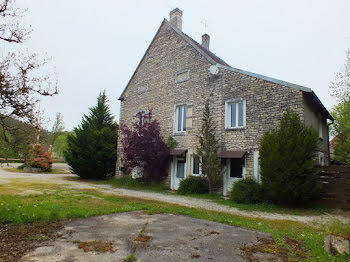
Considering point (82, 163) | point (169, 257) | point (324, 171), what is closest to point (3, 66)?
point (169, 257)

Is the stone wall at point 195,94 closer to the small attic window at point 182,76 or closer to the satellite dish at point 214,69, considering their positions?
the small attic window at point 182,76

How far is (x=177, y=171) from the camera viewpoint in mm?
14039

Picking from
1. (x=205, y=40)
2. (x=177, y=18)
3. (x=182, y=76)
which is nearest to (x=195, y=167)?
(x=182, y=76)

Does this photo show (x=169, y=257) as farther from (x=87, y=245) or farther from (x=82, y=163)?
(x=82, y=163)

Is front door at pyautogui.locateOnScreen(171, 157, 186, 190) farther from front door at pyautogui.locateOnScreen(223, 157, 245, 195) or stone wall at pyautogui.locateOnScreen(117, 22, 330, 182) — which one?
front door at pyautogui.locateOnScreen(223, 157, 245, 195)

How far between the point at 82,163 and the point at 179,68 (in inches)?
408

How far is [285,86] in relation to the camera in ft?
33.9

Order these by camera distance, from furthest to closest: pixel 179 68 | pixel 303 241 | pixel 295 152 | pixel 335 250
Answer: pixel 179 68, pixel 295 152, pixel 303 241, pixel 335 250

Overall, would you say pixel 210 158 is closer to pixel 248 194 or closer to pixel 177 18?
pixel 248 194

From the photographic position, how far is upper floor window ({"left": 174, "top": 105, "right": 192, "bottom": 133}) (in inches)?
549

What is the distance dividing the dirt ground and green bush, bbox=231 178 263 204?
3.94 metres

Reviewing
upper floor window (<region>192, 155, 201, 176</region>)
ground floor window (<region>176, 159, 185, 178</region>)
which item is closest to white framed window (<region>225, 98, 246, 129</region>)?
upper floor window (<region>192, 155, 201, 176</region>)

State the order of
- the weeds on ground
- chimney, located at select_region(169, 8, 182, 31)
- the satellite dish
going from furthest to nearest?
1. chimney, located at select_region(169, 8, 182, 31)
2. the satellite dish
3. the weeds on ground

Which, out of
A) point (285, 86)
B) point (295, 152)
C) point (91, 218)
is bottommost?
point (91, 218)
